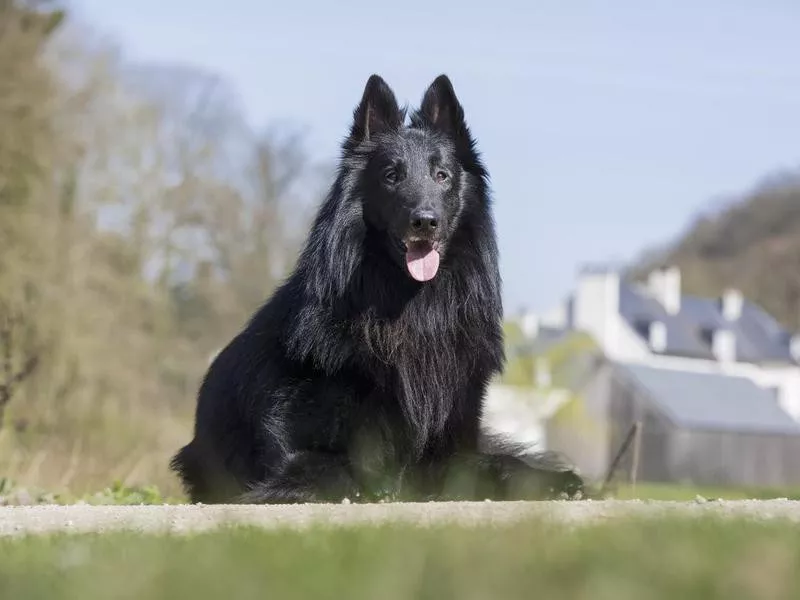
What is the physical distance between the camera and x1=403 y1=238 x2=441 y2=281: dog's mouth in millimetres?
8133

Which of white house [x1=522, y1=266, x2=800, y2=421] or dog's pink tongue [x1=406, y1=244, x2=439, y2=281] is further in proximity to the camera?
white house [x1=522, y1=266, x2=800, y2=421]

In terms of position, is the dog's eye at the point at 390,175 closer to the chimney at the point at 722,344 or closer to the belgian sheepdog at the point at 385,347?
the belgian sheepdog at the point at 385,347

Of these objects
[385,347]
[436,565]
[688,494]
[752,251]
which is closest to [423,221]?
[385,347]

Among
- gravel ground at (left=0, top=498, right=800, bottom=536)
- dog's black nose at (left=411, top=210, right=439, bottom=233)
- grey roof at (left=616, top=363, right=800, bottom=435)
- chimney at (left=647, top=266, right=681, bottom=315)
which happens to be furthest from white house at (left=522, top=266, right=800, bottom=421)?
gravel ground at (left=0, top=498, right=800, bottom=536)

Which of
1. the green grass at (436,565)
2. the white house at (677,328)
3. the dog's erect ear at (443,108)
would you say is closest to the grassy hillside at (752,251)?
the white house at (677,328)

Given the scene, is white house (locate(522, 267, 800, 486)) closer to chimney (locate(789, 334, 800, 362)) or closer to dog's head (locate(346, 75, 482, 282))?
chimney (locate(789, 334, 800, 362))

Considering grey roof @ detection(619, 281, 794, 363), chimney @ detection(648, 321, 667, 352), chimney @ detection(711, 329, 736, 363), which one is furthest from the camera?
chimney @ detection(711, 329, 736, 363)

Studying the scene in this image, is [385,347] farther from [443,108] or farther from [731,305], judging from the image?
[731,305]

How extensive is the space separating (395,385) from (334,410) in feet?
1.43

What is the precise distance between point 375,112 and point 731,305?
91.3 m

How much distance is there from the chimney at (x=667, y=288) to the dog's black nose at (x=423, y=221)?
83581mm

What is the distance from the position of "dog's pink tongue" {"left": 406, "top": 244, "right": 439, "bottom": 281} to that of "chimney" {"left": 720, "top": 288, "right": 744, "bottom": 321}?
8986cm

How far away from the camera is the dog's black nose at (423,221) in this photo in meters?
7.90

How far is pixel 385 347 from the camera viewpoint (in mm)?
8055
